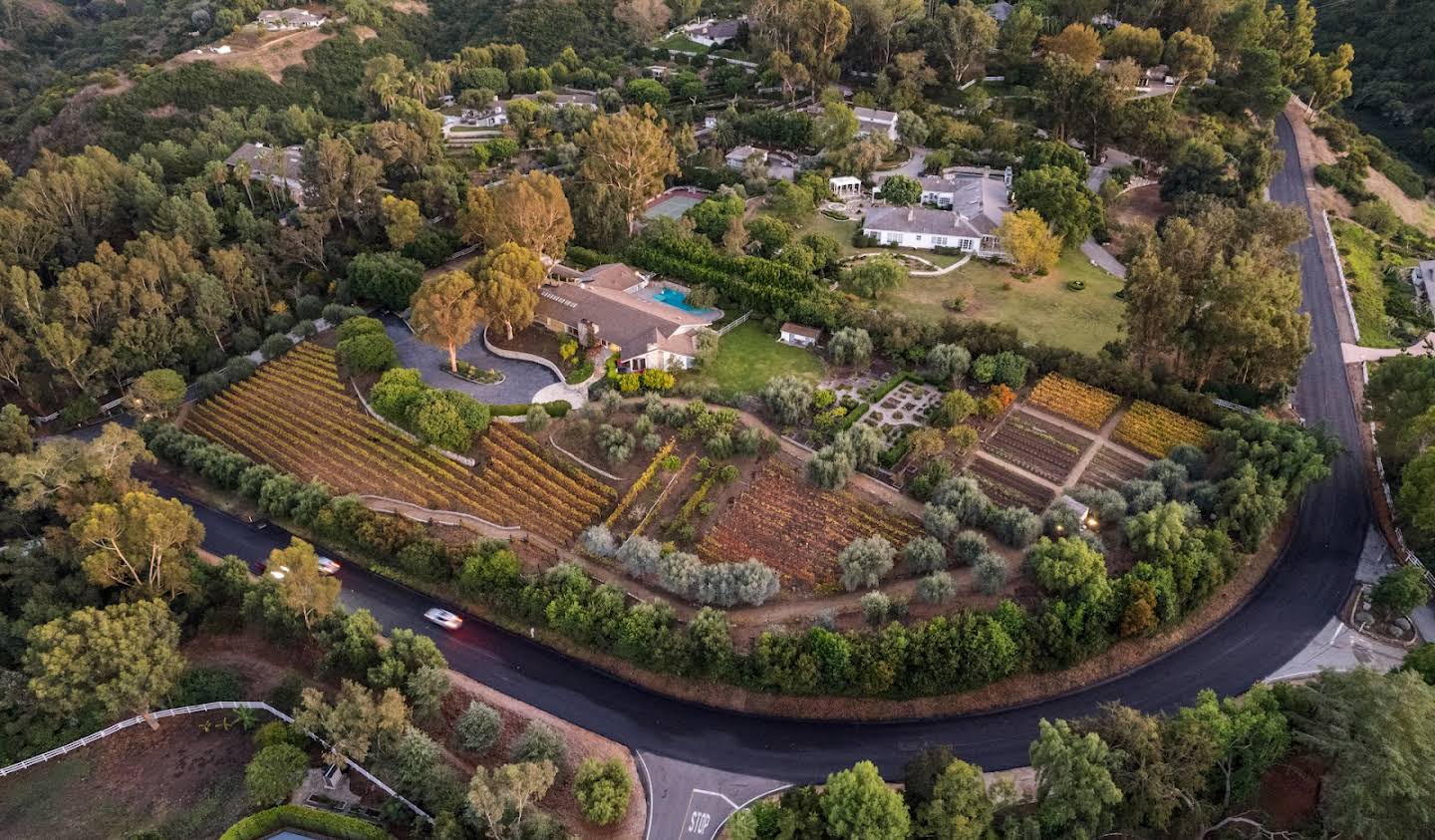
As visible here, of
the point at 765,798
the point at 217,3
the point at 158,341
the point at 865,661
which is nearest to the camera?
the point at 765,798

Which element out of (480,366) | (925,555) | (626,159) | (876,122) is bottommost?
(480,366)

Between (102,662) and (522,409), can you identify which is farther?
(522,409)

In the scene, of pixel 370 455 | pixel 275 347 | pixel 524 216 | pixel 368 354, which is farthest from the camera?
pixel 524 216

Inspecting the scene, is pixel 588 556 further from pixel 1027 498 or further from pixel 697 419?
pixel 1027 498

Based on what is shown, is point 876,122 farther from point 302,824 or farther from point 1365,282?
point 302,824

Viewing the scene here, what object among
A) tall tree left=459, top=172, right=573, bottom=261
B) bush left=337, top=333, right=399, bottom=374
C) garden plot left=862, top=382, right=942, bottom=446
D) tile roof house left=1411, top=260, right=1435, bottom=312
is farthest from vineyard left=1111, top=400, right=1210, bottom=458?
bush left=337, top=333, right=399, bottom=374

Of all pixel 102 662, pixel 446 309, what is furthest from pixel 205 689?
pixel 446 309

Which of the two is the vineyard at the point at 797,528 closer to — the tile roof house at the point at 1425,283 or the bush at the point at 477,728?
the bush at the point at 477,728

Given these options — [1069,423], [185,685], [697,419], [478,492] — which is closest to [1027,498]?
[1069,423]

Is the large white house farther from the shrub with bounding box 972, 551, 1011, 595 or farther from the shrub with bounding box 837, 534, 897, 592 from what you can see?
the shrub with bounding box 837, 534, 897, 592
